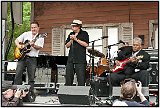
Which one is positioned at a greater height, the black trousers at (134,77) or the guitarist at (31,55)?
the guitarist at (31,55)

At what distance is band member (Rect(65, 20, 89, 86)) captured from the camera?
17.2 feet

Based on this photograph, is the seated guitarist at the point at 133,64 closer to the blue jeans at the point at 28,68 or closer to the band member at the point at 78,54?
the band member at the point at 78,54

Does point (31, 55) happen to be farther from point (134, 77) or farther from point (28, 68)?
point (134, 77)

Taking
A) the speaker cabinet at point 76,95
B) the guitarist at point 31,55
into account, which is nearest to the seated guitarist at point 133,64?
the speaker cabinet at point 76,95

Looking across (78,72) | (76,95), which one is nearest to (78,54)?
(78,72)

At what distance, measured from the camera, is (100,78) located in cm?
623

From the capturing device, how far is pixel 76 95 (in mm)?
4520

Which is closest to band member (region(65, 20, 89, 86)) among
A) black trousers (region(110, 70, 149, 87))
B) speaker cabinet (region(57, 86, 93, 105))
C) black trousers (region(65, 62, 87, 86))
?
black trousers (region(65, 62, 87, 86))

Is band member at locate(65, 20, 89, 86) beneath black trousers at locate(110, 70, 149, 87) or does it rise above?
above

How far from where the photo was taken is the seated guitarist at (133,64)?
5191 millimetres

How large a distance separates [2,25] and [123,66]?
1793 millimetres

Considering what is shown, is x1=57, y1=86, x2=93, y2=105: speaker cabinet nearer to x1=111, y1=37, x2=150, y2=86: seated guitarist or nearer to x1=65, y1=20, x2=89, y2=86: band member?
x1=65, y1=20, x2=89, y2=86: band member

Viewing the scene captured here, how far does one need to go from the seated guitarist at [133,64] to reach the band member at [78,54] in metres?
0.47

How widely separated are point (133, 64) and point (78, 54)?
78 centimetres
